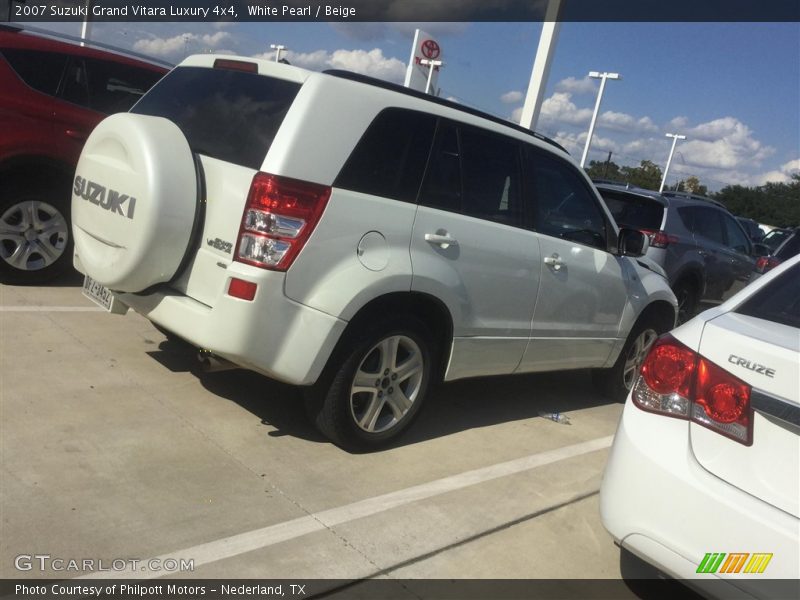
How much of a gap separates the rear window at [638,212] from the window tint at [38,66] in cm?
585

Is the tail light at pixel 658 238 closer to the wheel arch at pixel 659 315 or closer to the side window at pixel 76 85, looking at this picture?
the wheel arch at pixel 659 315

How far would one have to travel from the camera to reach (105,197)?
3996mm

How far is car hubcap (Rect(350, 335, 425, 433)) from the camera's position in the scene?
162 inches

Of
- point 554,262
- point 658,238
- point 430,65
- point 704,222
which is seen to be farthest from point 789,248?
point 554,262

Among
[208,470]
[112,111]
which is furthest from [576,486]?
[112,111]

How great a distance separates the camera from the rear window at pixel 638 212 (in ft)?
28.3

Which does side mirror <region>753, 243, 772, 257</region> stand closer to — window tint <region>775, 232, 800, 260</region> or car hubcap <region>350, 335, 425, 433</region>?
window tint <region>775, 232, 800, 260</region>

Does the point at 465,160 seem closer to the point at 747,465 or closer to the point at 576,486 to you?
the point at 576,486

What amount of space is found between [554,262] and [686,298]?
5289 mm

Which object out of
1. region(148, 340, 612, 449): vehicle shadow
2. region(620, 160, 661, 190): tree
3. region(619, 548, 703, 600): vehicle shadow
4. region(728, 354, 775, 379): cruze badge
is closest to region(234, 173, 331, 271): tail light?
region(148, 340, 612, 449): vehicle shadow

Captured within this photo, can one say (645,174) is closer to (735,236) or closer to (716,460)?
(735,236)

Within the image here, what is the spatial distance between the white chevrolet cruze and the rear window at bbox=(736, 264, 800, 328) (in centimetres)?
3

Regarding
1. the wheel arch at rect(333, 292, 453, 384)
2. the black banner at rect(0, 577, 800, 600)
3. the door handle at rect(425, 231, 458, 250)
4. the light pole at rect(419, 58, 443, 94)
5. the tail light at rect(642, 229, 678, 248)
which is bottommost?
the black banner at rect(0, 577, 800, 600)

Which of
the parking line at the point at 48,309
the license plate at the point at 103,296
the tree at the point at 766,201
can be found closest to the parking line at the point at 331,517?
the license plate at the point at 103,296
